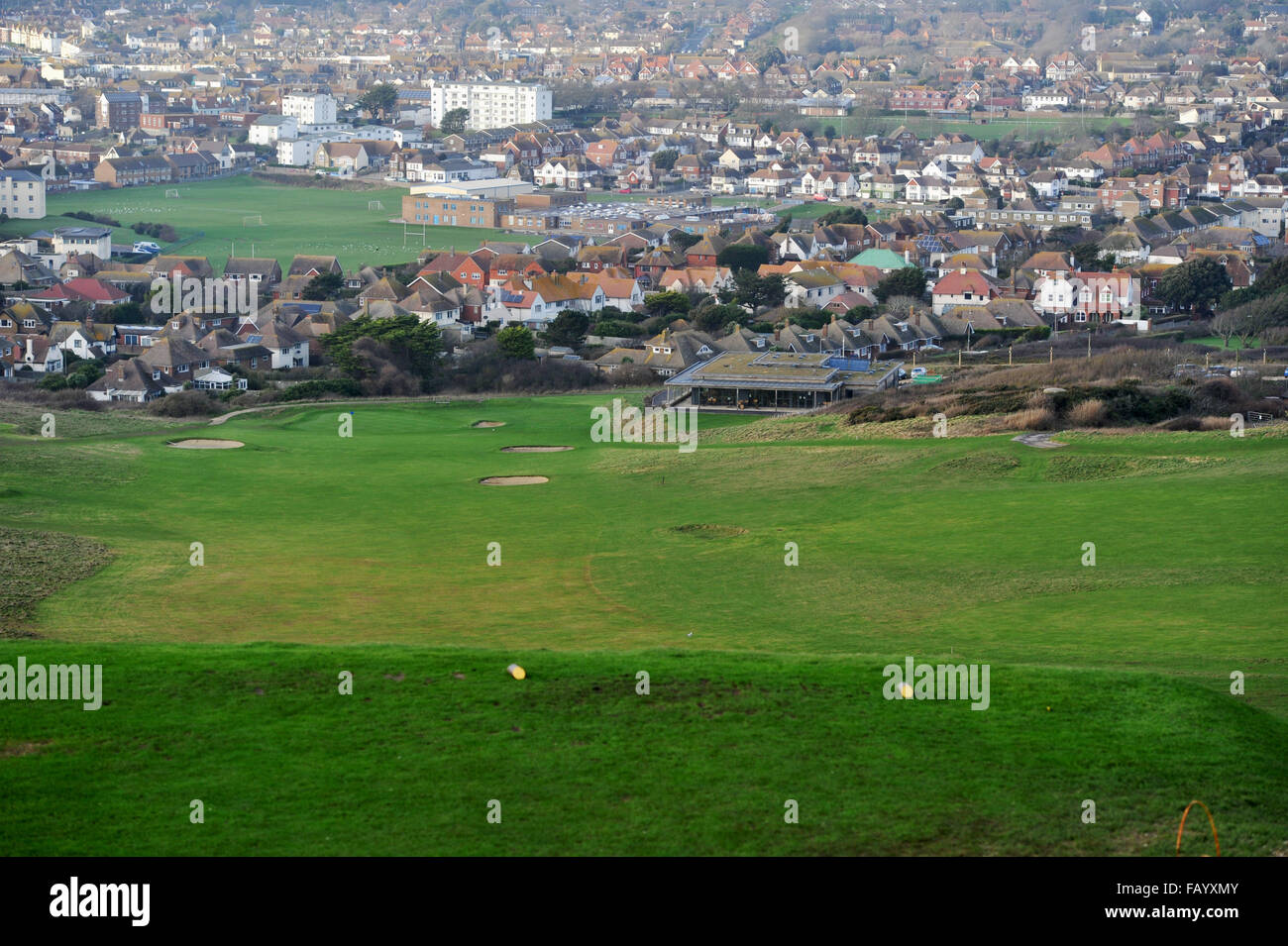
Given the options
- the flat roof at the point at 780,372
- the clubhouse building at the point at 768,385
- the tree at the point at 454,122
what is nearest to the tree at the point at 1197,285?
the flat roof at the point at 780,372

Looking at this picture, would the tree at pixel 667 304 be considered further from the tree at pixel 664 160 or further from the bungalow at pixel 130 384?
the tree at pixel 664 160

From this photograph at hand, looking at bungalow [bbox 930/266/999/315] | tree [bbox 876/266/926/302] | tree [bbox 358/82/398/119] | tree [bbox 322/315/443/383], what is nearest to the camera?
tree [bbox 322/315/443/383]

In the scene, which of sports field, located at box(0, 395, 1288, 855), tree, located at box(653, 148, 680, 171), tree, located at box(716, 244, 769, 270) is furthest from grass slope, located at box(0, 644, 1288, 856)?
tree, located at box(653, 148, 680, 171)

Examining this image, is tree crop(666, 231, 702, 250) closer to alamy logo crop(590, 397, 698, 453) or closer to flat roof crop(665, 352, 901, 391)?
flat roof crop(665, 352, 901, 391)

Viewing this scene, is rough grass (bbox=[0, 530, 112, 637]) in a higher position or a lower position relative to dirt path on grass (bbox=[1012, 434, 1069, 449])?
lower

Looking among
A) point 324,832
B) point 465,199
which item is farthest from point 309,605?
point 465,199
